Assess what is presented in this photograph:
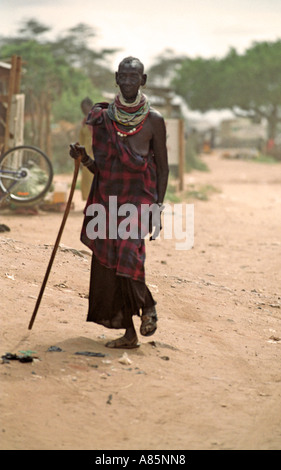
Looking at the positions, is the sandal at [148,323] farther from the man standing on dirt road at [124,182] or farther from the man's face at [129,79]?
the man's face at [129,79]

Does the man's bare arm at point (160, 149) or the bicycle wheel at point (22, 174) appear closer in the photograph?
the man's bare arm at point (160, 149)

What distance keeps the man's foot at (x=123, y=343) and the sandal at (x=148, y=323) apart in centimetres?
10

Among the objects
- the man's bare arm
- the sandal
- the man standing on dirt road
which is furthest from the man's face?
the sandal

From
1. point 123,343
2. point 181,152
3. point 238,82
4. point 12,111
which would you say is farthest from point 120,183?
point 238,82

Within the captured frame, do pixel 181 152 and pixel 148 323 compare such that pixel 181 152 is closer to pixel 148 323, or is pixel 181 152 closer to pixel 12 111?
pixel 12 111

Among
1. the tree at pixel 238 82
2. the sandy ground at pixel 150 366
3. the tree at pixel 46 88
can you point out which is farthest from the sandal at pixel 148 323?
the tree at pixel 238 82

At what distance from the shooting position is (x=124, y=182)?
4449mm

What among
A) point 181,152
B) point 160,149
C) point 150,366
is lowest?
point 150,366

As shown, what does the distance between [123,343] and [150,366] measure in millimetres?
286

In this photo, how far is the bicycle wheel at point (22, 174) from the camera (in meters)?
10.0

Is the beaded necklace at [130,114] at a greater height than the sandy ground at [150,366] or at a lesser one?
greater

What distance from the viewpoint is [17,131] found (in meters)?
11.3

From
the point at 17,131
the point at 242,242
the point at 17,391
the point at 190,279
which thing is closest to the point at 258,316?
the point at 190,279

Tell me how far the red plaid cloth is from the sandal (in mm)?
270
